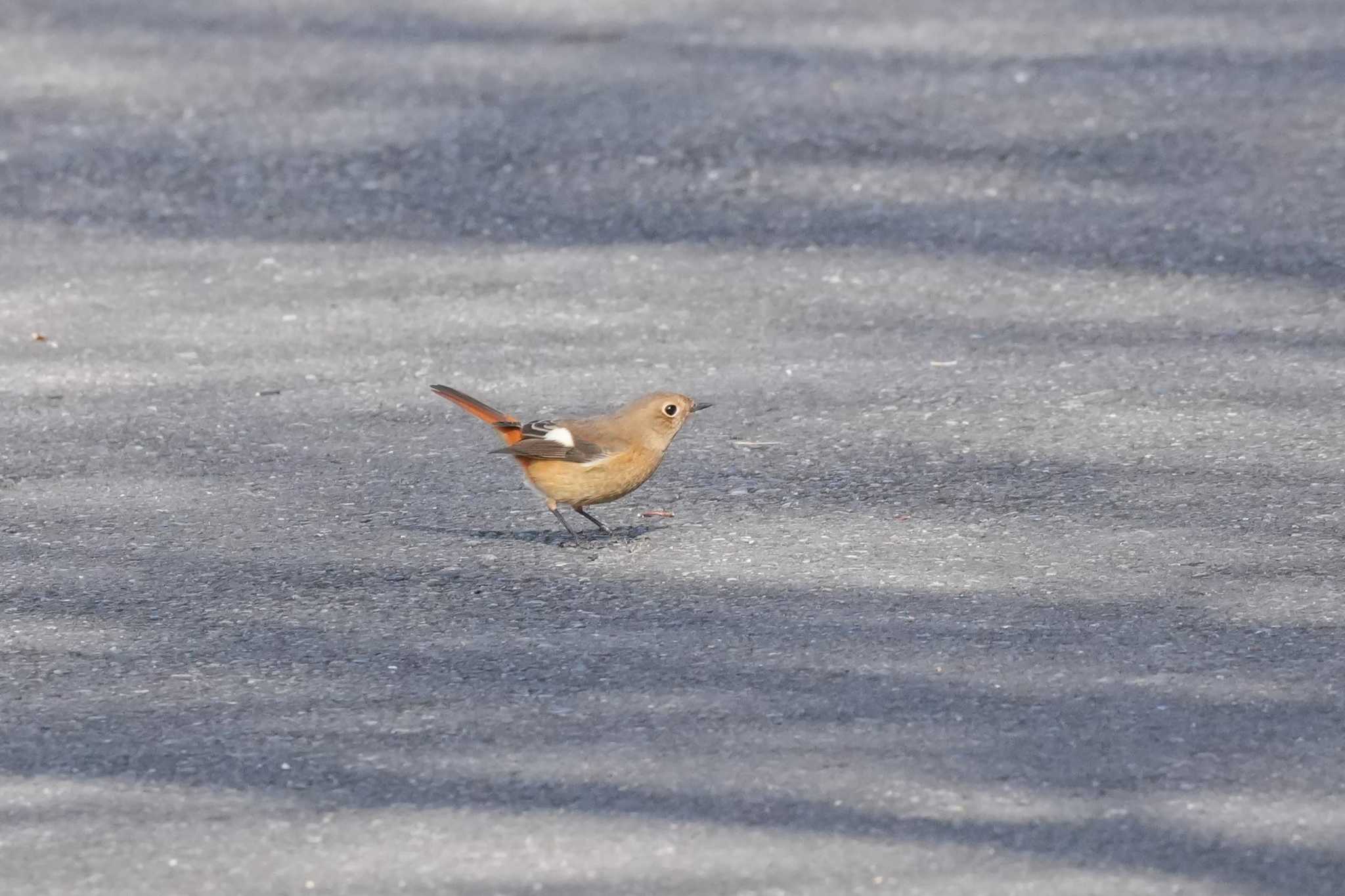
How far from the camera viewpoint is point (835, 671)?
4629 mm

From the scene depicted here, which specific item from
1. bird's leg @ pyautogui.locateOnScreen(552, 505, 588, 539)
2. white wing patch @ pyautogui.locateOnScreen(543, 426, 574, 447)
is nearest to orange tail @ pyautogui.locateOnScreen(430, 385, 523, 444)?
white wing patch @ pyautogui.locateOnScreen(543, 426, 574, 447)

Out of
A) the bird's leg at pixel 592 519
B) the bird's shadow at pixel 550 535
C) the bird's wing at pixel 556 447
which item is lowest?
the bird's shadow at pixel 550 535

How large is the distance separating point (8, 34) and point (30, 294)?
3.85m

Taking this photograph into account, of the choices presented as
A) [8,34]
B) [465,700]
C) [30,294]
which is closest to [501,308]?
[30,294]

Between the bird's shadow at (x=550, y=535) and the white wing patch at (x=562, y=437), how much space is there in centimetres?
32

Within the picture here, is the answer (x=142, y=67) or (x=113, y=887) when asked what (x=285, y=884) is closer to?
(x=113, y=887)

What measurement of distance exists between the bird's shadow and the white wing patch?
32cm

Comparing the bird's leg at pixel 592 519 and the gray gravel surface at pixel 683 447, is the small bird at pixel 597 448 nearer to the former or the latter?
the bird's leg at pixel 592 519

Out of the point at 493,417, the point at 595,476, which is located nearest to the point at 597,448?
the point at 595,476

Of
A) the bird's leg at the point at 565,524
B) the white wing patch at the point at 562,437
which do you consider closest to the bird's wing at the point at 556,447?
the white wing patch at the point at 562,437

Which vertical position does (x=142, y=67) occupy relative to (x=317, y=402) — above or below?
above

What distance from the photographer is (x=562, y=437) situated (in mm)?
5449

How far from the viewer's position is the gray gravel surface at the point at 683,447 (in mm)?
3971

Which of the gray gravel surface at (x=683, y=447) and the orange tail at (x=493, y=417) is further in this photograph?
the orange tail at (x=493, y=417)
